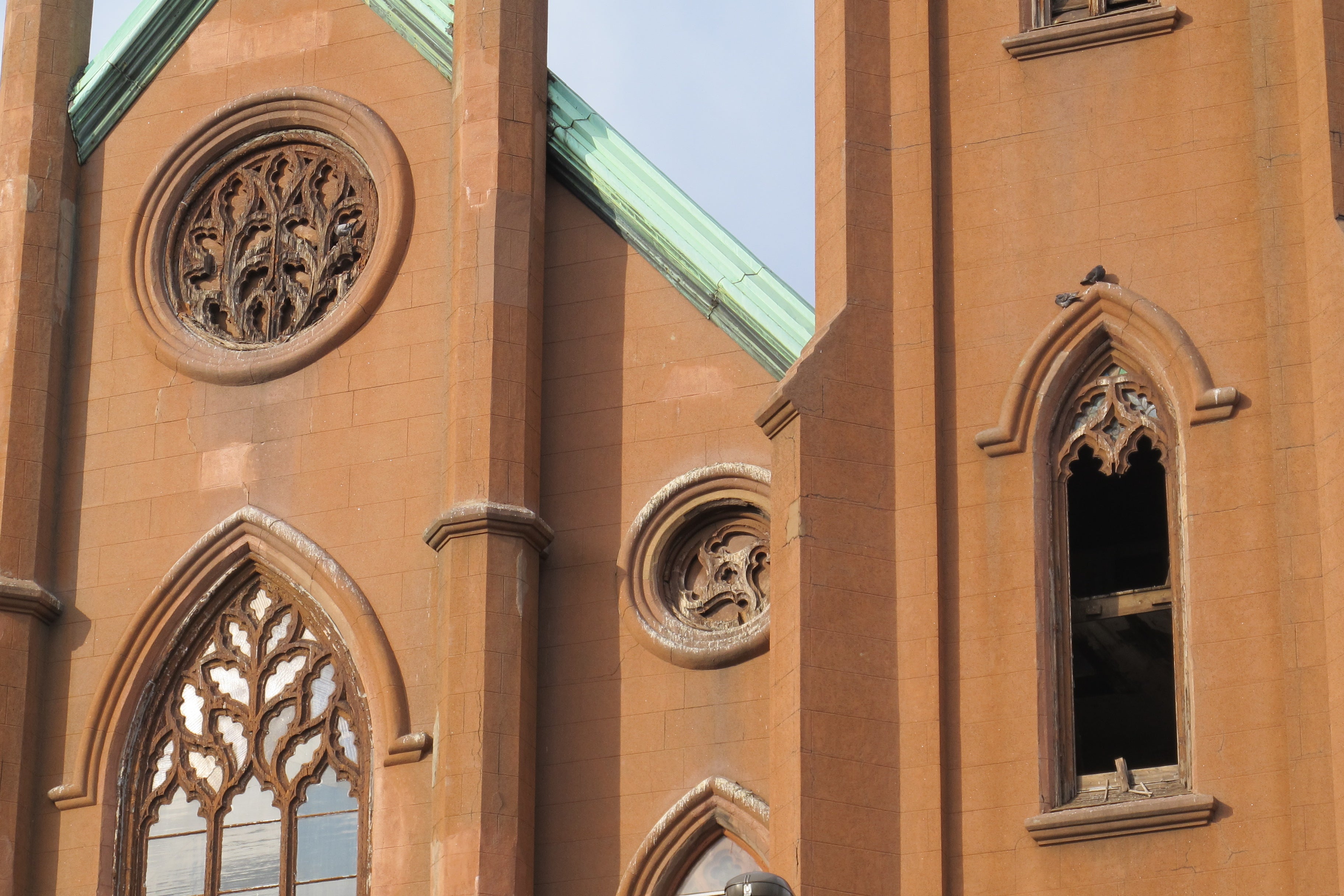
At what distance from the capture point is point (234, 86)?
22062 millimetres

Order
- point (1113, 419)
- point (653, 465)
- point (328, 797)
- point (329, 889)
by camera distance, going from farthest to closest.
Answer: point (653, 465) → point (328, 797) → point (329, 889) → point (1113, 419)

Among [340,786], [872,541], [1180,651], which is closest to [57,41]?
[340,786]

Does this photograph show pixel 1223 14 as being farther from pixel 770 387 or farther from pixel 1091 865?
pixel 1091 865

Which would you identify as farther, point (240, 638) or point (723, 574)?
point (240, 638)

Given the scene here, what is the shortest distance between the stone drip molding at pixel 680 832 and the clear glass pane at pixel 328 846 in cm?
194

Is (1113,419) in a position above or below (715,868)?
above

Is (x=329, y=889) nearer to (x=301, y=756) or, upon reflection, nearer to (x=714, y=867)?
(x=301, y=756)

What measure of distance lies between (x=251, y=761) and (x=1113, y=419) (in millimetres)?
6311

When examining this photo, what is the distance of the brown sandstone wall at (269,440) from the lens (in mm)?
20047

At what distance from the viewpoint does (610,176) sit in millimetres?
20891

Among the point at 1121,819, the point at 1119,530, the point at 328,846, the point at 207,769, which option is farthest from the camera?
the point at 1119,530

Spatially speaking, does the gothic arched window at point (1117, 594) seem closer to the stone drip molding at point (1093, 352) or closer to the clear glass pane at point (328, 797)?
the stone drip molding at point (1093, 352)

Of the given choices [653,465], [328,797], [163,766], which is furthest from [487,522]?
[163,766]

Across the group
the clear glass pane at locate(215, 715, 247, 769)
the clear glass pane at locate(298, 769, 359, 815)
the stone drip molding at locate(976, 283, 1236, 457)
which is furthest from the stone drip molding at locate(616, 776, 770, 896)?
the clear glass pane at locate(215, 715, 247, 769)
